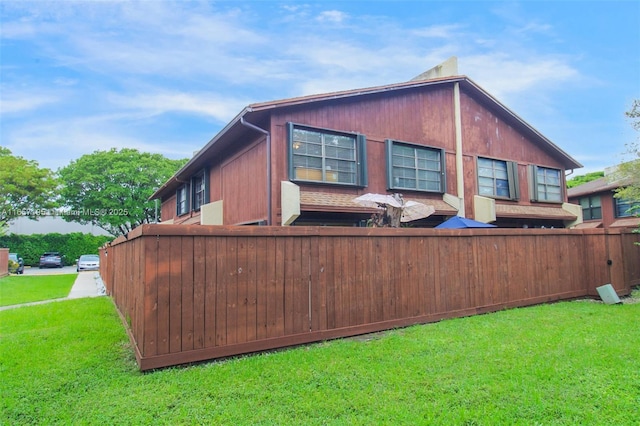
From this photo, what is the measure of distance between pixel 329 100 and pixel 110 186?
25345 millimetres

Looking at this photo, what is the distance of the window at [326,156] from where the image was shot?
9.23 meters

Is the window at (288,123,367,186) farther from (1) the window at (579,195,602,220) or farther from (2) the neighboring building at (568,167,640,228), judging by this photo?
(1) the window at (579,195,602,220)

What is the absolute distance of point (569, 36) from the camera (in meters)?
12.2

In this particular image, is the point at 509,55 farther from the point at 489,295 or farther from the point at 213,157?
the point at 213,157

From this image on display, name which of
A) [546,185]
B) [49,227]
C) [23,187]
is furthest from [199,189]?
[49,227]

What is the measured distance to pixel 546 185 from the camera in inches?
580

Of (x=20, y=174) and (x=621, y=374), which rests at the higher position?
(x=20, y=174)

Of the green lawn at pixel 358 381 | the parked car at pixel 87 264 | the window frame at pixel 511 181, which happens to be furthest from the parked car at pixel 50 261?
the window frame at pixel 511 181

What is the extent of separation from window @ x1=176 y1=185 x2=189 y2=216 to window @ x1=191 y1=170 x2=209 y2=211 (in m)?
1.33

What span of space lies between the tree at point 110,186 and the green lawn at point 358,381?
26141 millimetres

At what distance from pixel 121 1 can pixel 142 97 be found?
881 cm

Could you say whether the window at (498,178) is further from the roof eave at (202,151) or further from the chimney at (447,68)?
the roof eave at (202,151)

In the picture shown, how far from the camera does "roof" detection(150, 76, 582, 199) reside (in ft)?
28.8

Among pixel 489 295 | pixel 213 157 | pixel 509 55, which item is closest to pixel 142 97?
pixel 213 157
